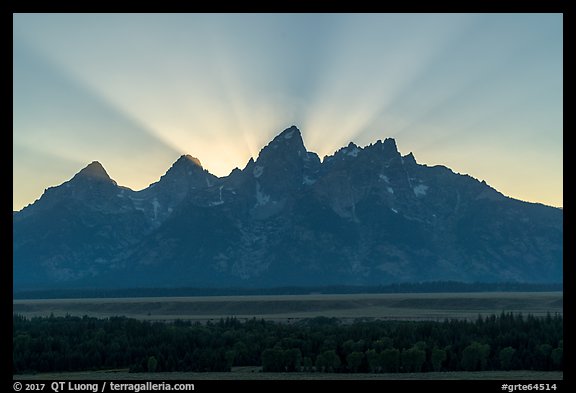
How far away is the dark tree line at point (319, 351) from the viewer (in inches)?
3688

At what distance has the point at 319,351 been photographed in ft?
337

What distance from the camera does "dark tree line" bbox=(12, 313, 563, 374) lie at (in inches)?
3688
